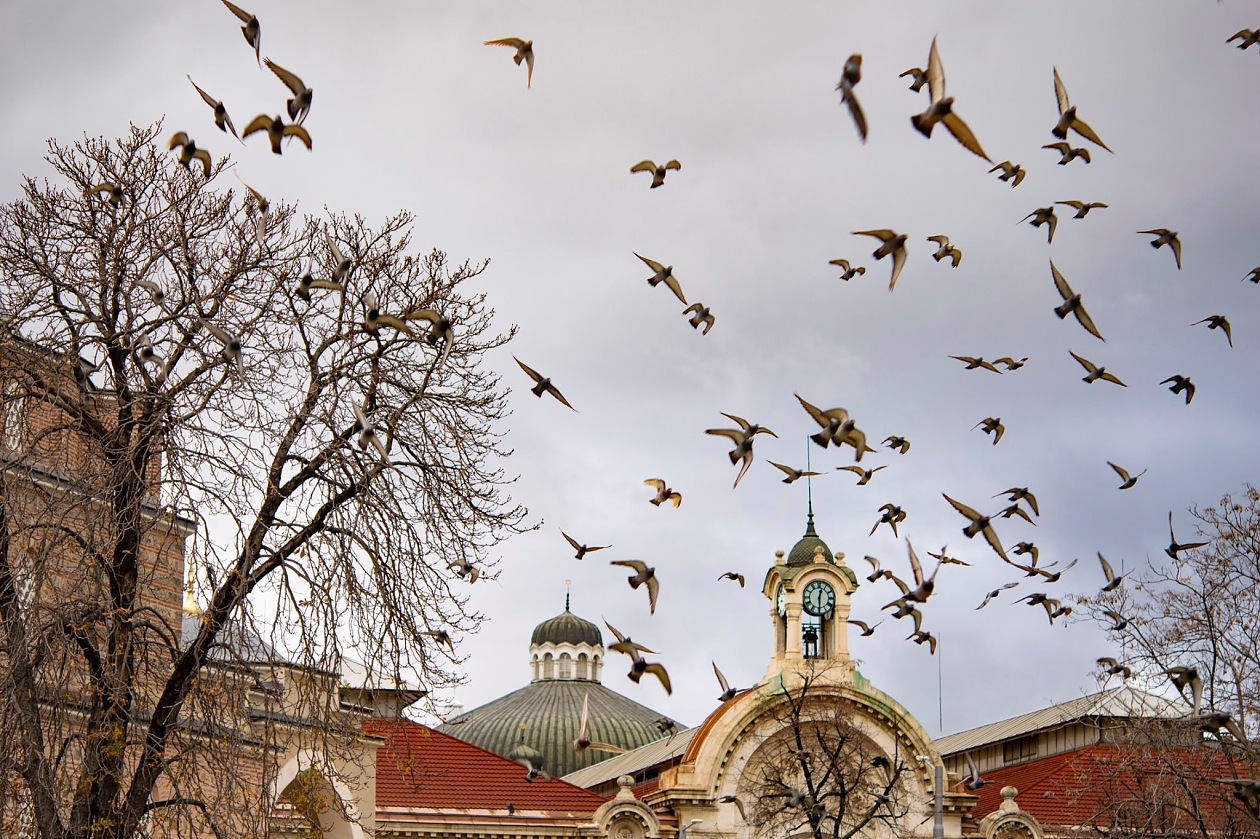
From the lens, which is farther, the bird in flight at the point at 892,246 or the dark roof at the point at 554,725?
the dark roof at the point at 554,725

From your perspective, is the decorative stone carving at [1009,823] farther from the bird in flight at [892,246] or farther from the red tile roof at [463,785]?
the bird in flight at [892,246]

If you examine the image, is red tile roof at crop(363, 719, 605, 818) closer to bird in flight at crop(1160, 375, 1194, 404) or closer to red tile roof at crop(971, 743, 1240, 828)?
red tile roof at crop(971, 743, 1240, 828)

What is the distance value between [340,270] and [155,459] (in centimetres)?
472

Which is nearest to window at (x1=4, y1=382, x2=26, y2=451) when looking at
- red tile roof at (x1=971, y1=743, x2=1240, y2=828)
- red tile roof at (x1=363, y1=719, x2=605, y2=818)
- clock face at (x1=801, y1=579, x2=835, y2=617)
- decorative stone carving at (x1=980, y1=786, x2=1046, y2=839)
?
red tile roof at (x1=971, y1=743, x2=1240, y2=828)

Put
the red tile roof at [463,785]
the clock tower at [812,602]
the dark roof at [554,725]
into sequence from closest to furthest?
1. the red tile roof at [463,785]
2. the clock tower at [812,602]
3. the dark roof at [554,725]

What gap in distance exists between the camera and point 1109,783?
1313 inches

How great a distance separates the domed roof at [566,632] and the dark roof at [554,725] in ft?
15.2

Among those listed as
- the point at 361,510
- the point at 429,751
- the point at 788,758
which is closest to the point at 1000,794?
the point at 788,758

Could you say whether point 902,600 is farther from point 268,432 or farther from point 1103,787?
point 1103,787

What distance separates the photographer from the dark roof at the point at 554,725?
6738 centimetres

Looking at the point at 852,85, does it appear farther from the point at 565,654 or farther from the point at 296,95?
the point at 565,654

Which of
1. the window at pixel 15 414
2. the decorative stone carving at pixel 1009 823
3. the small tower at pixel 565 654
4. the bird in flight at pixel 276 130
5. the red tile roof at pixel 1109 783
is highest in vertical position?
the small tower at pixel 565 654

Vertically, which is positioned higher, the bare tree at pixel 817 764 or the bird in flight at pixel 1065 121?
the bird in flight at pixel 1065 121

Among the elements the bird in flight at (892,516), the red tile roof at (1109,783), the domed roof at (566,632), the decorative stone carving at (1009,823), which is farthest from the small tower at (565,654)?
the bird in flight at (892,516)
